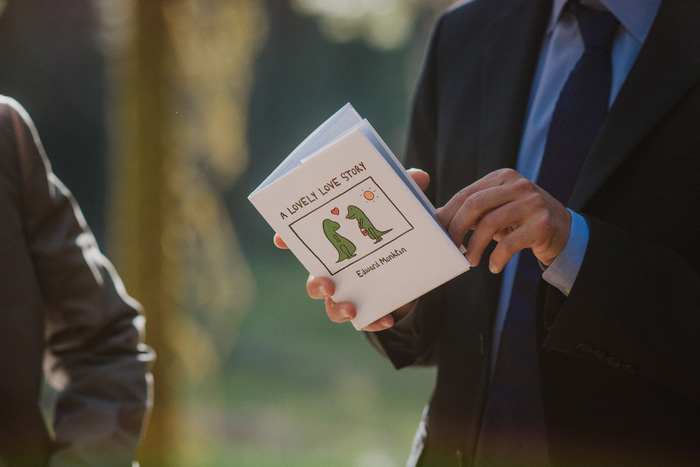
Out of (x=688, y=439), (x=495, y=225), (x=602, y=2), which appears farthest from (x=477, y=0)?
(x=688, y=439)

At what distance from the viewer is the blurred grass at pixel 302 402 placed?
7234 millimetres

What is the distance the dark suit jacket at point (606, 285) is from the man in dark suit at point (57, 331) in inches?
26.9

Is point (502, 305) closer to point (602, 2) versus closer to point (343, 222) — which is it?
point (343, 222)

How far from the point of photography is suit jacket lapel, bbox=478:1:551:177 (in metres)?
1.77

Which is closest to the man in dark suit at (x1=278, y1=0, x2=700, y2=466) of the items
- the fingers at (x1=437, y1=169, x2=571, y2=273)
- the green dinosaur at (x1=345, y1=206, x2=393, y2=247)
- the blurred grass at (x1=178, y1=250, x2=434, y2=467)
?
the fingers at (x1=437, y1=169, x2=571, y2=273)

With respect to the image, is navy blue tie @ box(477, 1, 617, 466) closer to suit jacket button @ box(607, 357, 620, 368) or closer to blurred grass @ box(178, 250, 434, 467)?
suit jacket button @ box(607, 357, 620, 368)

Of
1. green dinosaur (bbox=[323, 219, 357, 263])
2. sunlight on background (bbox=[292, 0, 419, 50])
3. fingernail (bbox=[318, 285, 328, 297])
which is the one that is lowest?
sunlight on background (bbox=[292, 0, 419, 50])

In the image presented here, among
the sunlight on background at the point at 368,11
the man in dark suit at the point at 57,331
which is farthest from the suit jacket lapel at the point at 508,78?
the sunlight on background at the point at 368,11

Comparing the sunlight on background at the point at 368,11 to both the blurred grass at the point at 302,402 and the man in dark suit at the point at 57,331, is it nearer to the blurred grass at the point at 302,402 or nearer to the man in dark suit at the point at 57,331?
the blurred grass at the point at 302,402

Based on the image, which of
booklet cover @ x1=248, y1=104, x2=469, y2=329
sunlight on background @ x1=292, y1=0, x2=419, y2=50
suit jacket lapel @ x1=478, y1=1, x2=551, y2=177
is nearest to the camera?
booklet cover @ x1=248, y1=104, x2=469, y2=329

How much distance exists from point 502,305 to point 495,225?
1.86 ft

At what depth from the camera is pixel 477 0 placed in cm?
208

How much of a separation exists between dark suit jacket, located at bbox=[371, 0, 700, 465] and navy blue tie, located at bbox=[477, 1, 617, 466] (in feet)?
0.17

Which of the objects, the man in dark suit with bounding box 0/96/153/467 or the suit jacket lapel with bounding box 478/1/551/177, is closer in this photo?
the man in dark suit with bounding box 0/96/153/467
